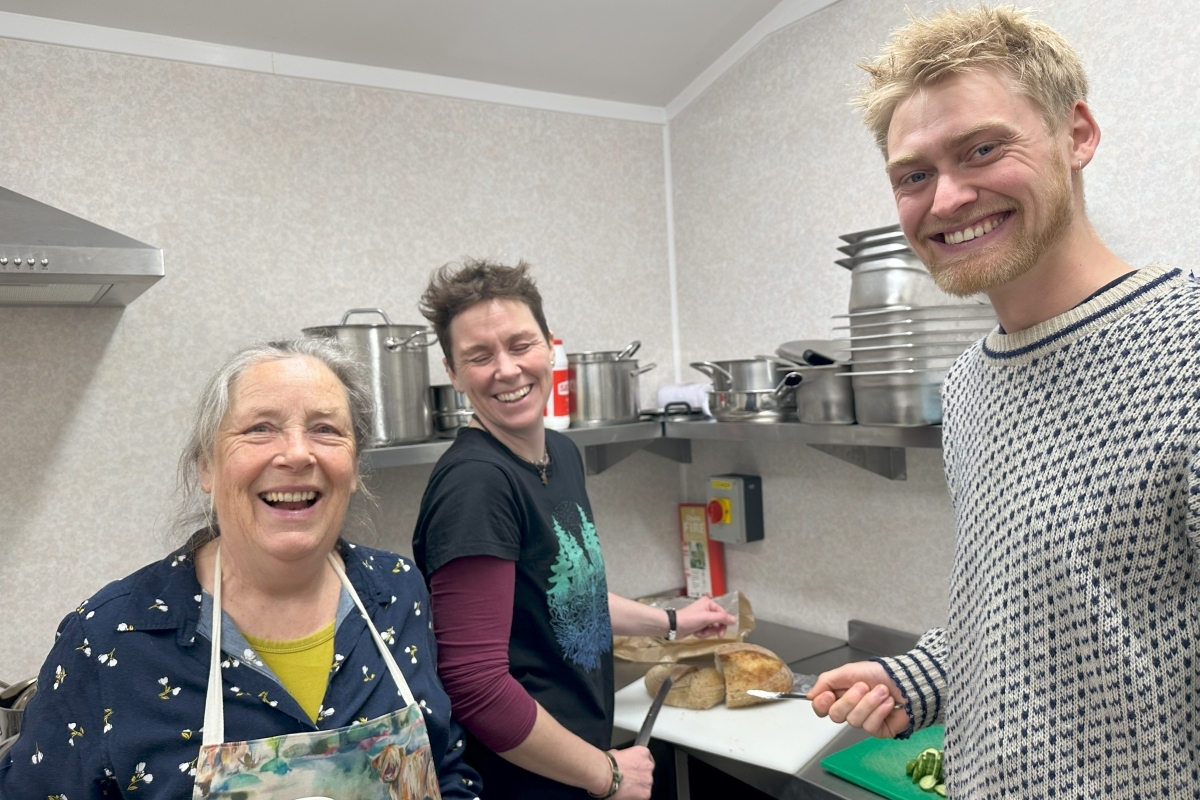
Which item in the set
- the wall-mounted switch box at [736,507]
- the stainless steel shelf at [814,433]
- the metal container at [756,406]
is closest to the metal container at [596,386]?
the stainless steel shelf at [814,433]

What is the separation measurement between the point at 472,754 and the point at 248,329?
1082mm

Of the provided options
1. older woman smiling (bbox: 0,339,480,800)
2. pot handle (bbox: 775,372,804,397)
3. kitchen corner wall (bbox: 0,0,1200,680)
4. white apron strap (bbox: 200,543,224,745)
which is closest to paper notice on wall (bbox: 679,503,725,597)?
kitchen corner wall (bbox: 0,0,1200,680)

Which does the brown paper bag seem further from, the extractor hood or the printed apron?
the extractor hood

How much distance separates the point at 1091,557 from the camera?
0.76m

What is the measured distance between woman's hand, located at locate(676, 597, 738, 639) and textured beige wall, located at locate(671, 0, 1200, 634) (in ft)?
1.50

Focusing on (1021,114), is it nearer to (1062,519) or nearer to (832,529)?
(1062,519)

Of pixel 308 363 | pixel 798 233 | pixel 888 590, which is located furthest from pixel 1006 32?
pixel 888 590

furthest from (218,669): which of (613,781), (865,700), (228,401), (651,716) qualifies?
(651,716)

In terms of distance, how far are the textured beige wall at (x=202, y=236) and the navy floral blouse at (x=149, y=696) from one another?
0.81m

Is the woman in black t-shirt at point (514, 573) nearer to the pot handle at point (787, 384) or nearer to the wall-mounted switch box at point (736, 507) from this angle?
the pot handle at point (787, 384)

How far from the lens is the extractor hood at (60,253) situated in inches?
48.9

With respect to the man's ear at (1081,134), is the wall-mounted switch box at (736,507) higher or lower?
lower

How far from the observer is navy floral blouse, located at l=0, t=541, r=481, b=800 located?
2.89ft

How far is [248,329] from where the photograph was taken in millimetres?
1850
